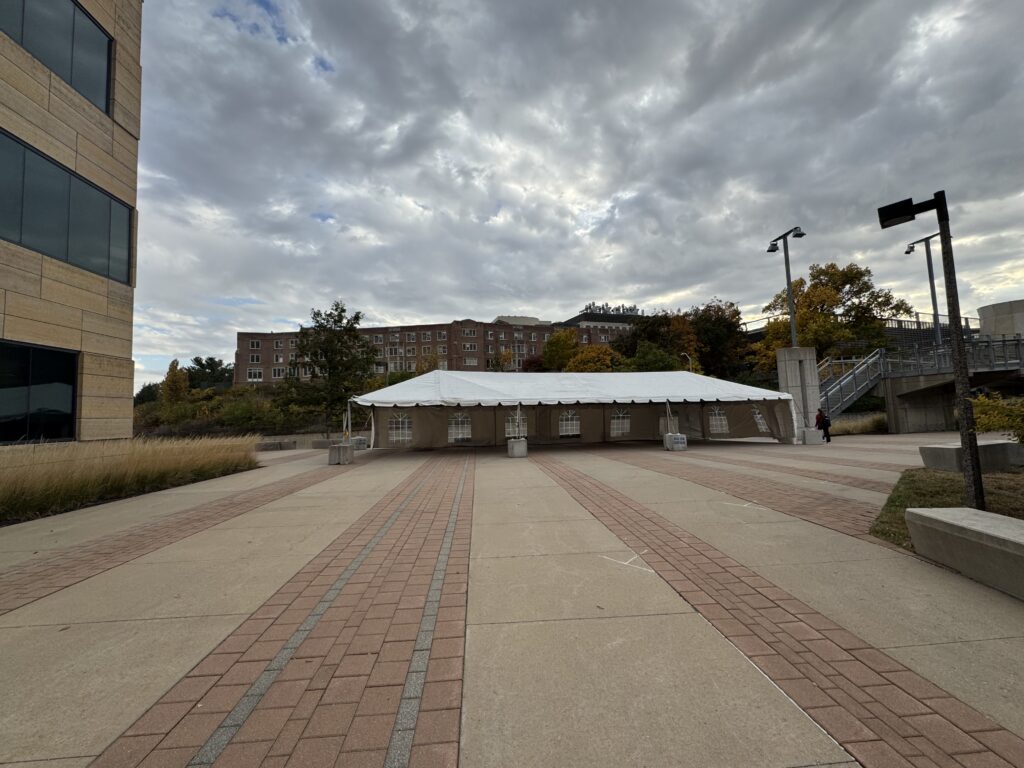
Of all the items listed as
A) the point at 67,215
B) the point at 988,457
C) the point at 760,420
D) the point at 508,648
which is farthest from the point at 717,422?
the point at 67,215

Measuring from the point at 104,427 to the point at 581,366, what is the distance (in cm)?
3945

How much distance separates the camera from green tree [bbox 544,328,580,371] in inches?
2228

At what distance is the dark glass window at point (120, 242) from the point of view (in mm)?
13594

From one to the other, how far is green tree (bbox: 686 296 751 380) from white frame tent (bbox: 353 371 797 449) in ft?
104

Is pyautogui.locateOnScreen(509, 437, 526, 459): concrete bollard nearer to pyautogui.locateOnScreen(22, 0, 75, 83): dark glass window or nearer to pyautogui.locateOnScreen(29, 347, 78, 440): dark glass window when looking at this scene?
pyautogui.locateOnScreen(29, 347, 78, 440): dark glass window

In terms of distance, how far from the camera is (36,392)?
36.6 feet

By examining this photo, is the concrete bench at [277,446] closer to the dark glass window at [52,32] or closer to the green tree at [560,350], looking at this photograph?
the dark glass window at [52,32]

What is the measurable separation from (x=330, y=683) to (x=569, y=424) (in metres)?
19.1

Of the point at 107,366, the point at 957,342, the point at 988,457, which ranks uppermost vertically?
the point at 107,366

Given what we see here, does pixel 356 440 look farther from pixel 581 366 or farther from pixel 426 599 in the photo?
pixel 581 366

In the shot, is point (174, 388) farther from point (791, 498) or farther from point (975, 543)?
point (975, 543)

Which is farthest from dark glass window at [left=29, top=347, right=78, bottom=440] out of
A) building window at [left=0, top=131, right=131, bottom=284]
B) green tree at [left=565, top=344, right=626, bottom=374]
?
green tree at [left=565, top=344, right=626, bottom=374]

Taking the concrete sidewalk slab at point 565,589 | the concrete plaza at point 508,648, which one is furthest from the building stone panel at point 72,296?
the concrete sidewalk slab at point 565,589

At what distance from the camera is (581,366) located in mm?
47719
